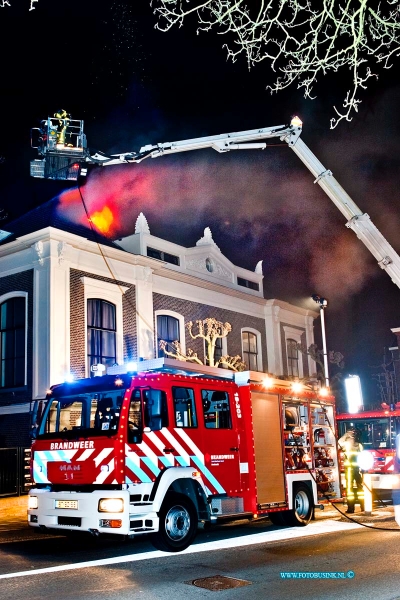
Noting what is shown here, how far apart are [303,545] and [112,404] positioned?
3.36 m

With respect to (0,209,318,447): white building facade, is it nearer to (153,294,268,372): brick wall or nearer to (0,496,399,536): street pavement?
(153,294,268,372): brick wall

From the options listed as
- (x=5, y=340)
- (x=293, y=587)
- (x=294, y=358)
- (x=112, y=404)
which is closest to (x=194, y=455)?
(x=112, y=404)

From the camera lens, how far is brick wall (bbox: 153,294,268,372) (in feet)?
73.3

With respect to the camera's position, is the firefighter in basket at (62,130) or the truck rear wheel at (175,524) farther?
the firefighter in basket at (62,130)

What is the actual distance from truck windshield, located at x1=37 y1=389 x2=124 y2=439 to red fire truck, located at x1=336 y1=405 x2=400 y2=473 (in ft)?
22.2

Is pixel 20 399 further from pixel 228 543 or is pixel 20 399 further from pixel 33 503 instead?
pixel 228 543

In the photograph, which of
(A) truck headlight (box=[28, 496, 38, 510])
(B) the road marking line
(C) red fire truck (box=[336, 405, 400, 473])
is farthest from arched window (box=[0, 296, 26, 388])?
(B) the road marking line

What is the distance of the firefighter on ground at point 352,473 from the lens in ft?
41.1

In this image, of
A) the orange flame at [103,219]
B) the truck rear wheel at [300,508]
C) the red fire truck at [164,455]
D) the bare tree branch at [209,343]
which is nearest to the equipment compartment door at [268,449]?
the red fire truck at [164,455]

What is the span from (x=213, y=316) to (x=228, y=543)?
1533 centimetres

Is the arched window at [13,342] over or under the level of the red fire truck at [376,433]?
over

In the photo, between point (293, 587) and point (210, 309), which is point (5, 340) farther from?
point (293, 587)

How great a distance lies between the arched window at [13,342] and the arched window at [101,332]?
77.9 inches

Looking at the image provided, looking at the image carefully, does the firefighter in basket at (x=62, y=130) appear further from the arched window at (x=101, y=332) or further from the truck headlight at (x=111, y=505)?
the truck headlight at (x=111, y=505)
